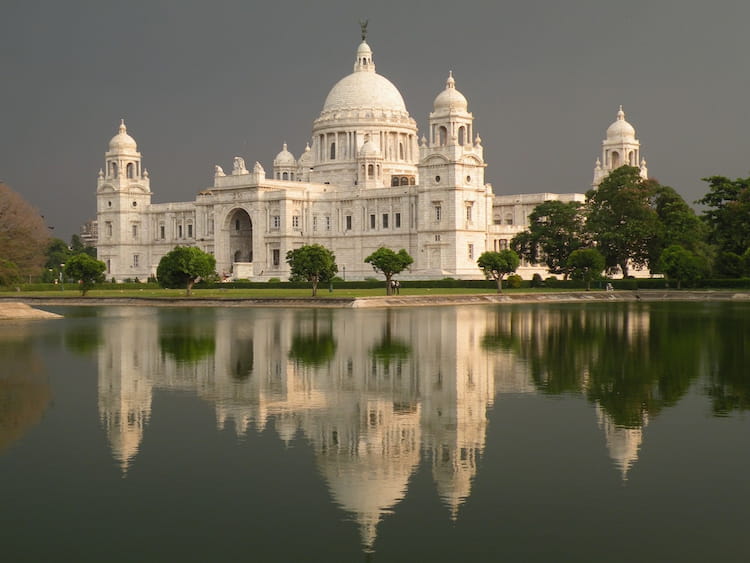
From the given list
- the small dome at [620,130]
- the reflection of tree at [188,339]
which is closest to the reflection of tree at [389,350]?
the reflection of tree at [188,339]

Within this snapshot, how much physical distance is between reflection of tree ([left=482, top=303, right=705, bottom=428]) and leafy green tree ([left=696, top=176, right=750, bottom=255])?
31.6m

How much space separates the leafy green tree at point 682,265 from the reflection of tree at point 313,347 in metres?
39.1

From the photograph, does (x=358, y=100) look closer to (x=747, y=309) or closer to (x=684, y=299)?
(x=684, y=299)

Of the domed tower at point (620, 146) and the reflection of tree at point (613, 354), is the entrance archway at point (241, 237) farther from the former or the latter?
the reflection of tree at point (613, 354)

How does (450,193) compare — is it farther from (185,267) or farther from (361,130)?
(185,267)

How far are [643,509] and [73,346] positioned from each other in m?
23.5

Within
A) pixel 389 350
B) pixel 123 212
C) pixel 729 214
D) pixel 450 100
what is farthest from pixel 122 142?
pixel 389 350

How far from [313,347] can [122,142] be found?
9592 centimetres

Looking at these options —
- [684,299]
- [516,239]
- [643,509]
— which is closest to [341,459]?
[643,509]

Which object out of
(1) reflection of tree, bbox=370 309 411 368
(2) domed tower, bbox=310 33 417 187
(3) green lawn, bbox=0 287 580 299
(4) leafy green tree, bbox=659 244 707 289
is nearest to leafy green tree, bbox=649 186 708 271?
(4) leafy green tree, bbox=659 244 707 289

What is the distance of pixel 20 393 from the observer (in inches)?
845

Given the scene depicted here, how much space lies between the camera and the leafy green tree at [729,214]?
7706 cm

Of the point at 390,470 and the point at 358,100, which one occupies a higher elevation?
the point at 358,100

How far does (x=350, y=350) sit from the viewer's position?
1190 inches
